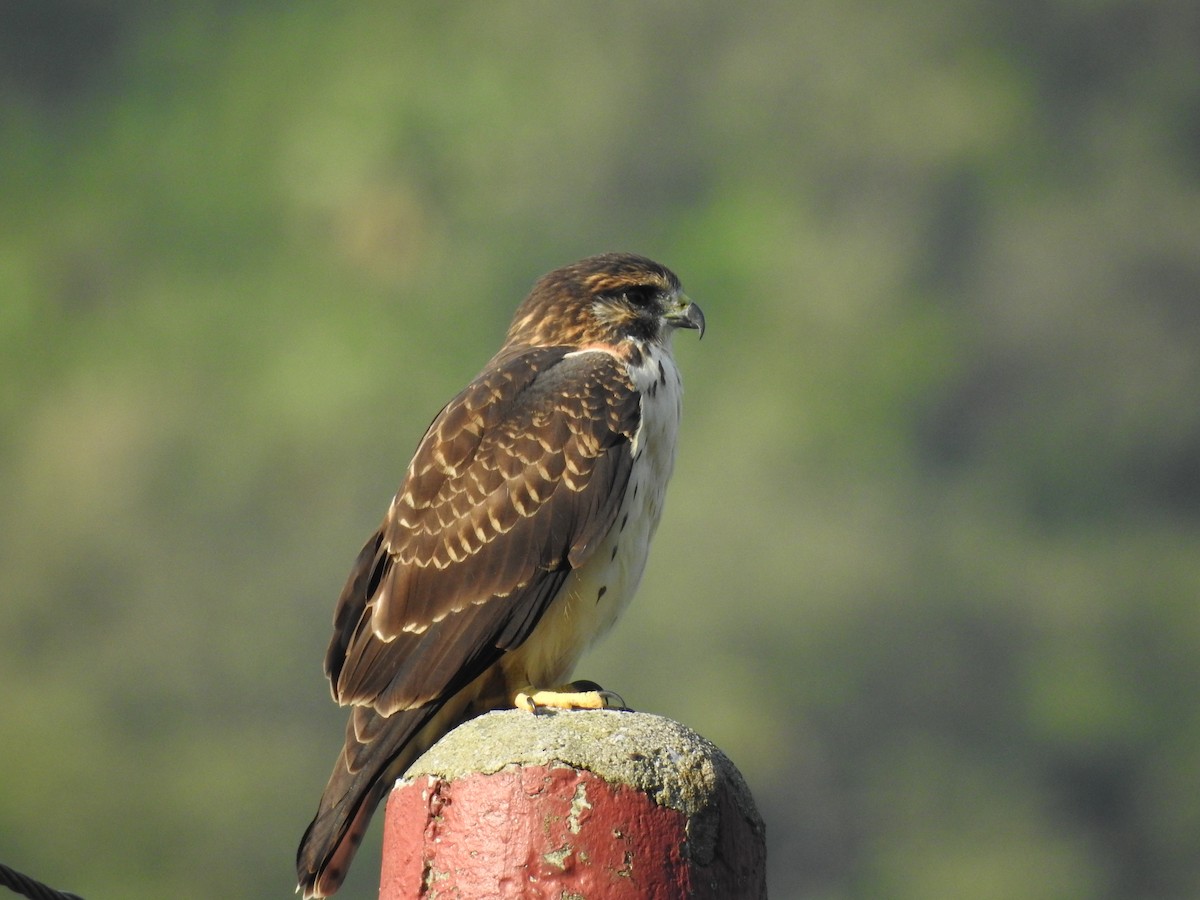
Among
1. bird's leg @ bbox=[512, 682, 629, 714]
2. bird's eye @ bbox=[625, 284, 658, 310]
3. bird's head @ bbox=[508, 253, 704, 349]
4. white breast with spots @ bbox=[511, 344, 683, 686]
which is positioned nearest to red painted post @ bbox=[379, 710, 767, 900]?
bird's leg @ bbox=[512, 682, 629, 714]

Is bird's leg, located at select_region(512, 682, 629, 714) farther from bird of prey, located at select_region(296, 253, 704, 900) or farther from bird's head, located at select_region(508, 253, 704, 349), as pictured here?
bird's head, located at select_region(508, 253, 704, 349)

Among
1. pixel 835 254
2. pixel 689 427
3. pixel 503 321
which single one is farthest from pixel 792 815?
pixel 835 254

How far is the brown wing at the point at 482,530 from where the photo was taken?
12.7ft

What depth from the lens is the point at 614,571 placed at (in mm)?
4152

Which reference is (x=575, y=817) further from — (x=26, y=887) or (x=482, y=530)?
(x=482, y=530)

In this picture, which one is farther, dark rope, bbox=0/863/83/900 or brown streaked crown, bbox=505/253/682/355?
brown streaked crown, bbox=505/253/682/355

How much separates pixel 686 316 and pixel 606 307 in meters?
0.23

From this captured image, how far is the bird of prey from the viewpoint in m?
3.81

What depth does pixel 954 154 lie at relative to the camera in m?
38.6

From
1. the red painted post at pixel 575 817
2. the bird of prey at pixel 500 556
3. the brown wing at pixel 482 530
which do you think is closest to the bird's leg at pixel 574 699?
the bird of prey at pixel 500 556

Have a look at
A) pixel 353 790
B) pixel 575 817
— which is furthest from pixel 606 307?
pixel 575 817

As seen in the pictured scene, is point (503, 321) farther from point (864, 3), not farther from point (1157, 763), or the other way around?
point (864, 3)

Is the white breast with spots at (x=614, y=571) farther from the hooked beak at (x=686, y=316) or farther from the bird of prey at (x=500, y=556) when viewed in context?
the hooked beak at (x=686, y=316)

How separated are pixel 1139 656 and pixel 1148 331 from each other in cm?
730
